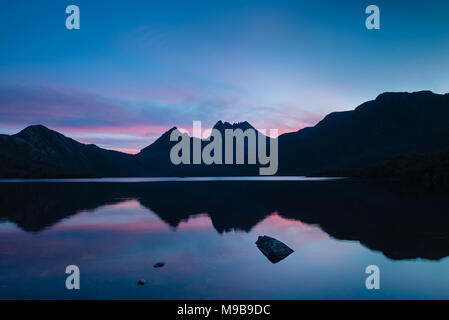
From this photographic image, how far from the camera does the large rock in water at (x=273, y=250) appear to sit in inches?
1058

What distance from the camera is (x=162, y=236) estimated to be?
36.9 meters

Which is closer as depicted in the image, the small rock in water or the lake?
the lake

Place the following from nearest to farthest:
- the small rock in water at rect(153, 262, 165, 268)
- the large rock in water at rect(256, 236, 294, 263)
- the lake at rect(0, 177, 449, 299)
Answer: the lake at rect(0, 177, 449, 299) → the small rock in water at rect(153, 262, 165, 268) → the large rock in water at rect(256, 236, 294, 263)

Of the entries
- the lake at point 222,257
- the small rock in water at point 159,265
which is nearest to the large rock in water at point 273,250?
the lake at point 222,257

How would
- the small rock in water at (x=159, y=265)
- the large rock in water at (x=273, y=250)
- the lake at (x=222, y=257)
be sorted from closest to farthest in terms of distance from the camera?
the lake at (x=222, y=257) → the small rock in water at (x=159, y=265) → the large rock in water at (x=273, y=250)

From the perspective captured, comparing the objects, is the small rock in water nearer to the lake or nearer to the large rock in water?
the lake

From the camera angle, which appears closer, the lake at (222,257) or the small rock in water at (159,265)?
the lake at (222,257)

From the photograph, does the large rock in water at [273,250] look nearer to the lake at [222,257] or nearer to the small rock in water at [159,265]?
the lake at [222,257]

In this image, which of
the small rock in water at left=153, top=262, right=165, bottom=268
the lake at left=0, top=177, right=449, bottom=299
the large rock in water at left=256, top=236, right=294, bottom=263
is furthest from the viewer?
the large rock in water at left=256, top=236, right=294, bottom=263

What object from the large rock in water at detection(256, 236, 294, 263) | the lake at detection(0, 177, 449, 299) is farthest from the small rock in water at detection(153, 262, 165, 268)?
the large rock in water at detection(256, 236, 294, 263)

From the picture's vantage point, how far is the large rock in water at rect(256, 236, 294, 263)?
2687 centimetres

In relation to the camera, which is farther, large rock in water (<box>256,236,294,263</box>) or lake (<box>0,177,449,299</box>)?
large rock in water (<box>256,236,294,263</box>)
